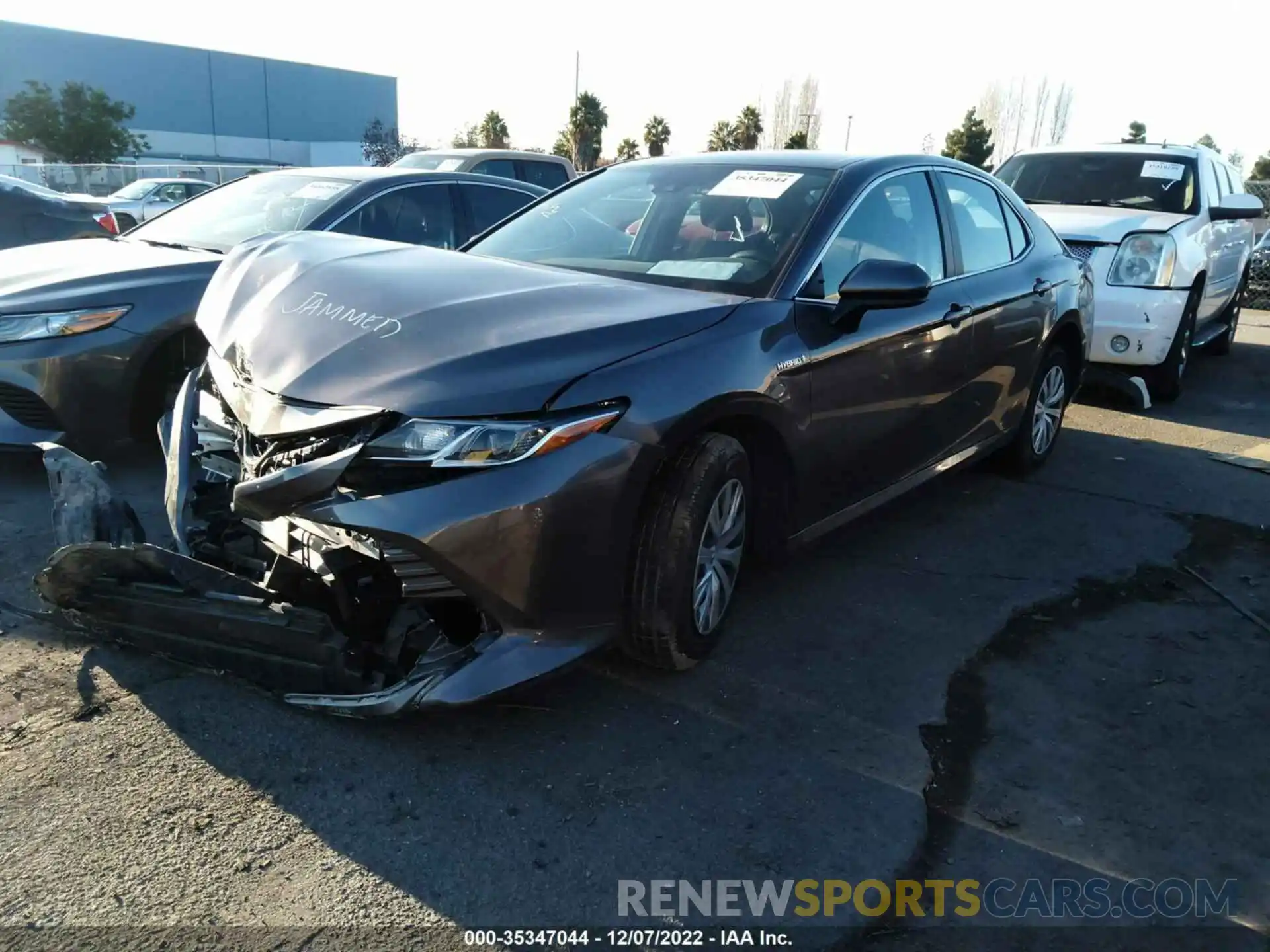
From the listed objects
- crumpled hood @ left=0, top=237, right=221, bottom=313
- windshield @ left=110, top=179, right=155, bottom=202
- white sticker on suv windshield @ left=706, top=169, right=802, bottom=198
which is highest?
white sticker on suv windshield @ left=706, top=169, right=802, bottom=198

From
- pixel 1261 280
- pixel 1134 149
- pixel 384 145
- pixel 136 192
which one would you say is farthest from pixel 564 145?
pixel 1134 149

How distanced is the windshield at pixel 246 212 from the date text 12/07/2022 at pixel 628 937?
13.8 ft

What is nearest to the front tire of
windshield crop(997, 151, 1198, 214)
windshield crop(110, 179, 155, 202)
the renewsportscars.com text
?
the renewsportscars.com text

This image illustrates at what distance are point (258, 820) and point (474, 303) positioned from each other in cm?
150

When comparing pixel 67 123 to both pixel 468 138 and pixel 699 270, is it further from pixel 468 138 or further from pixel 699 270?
pixel 699 270

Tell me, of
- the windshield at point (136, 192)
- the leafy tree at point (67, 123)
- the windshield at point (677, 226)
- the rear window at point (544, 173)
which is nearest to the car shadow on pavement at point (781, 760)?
the windshield at point (677, 226)

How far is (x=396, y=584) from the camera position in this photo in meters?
2.80

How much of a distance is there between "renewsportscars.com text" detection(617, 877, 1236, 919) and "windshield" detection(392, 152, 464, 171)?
9671mm

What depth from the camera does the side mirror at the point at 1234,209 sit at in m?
7.93

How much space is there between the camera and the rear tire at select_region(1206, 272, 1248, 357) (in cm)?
990

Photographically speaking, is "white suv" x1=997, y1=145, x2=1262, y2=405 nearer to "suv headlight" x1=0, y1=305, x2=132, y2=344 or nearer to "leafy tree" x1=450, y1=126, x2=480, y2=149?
"suv headlight" x1=0, y1=305, x2=132, y2=344


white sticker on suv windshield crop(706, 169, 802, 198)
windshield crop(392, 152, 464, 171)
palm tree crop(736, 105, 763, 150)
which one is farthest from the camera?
palm tree crop(736, 105, 763, 150)

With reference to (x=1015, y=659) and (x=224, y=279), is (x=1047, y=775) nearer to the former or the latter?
(x=1015, y=659)

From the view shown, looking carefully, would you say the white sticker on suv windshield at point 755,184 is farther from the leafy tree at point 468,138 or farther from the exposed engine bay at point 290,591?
the leafy tree at point 468,138
